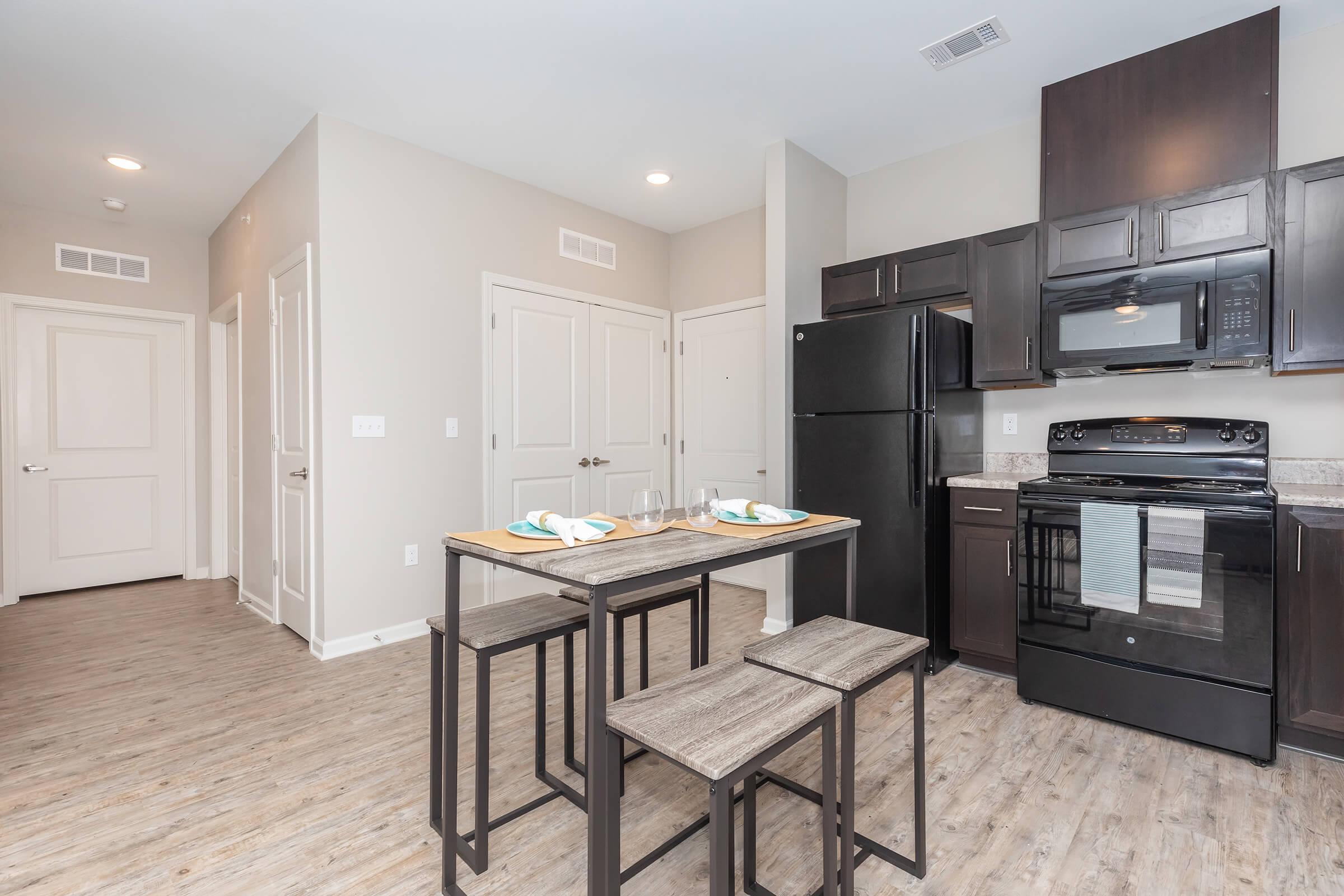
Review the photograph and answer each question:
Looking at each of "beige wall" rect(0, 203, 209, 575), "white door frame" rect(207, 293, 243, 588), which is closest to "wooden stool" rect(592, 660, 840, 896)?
"white door frame" rect(207, 293, 243, 588)

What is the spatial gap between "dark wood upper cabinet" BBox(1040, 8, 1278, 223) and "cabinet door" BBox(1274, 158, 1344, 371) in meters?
0.21

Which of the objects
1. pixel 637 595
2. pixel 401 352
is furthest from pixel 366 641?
pixel 637 595

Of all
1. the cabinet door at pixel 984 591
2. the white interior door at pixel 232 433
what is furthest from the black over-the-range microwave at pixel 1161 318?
the white interior door at pixel 232 433

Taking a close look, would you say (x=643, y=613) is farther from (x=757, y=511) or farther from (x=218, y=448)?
(x=218, y=448)

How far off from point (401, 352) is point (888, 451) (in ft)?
8.54

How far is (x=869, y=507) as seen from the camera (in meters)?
3.11

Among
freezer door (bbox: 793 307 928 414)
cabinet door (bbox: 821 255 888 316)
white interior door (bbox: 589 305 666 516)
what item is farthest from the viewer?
white interior door (bbox: 589 305 666 516)

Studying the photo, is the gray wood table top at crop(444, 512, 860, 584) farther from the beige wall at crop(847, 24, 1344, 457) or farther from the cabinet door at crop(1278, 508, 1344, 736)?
the beige wall at crop(847, 24, 1344, 457)

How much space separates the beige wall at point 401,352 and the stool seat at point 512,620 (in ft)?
5.90

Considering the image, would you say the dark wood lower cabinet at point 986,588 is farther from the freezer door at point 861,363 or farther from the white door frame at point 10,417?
the white door frame at point 10,417

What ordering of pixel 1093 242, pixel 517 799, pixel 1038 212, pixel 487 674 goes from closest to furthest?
pixel 487 674, pixel 517 799, pixel 1093 242, pixel 1038 212

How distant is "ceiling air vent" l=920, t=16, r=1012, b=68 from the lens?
2543mm

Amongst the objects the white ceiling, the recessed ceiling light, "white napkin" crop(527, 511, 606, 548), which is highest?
the white ceiling

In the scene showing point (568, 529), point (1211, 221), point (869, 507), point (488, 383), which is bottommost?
point (869, 507)
